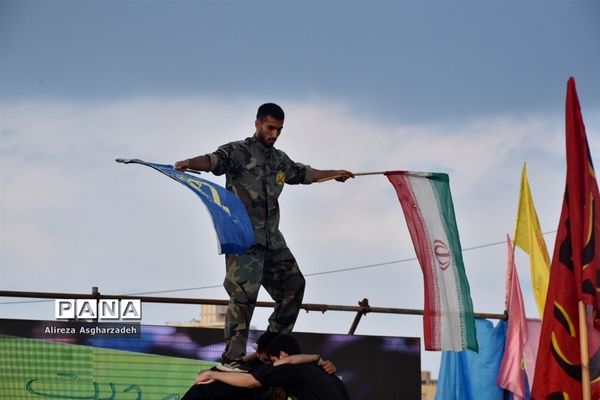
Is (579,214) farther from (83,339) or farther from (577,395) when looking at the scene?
Result: (83,339)

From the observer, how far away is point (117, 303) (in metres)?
11.5

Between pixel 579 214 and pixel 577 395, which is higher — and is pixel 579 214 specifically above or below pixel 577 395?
above

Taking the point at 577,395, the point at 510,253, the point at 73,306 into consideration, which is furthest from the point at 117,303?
the point at 510,253

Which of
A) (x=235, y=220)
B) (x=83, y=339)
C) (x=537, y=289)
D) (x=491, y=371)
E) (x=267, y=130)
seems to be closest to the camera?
(x=235, y=220)

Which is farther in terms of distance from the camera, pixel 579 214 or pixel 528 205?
pixel 528 205

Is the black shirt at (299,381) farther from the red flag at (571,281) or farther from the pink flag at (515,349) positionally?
the pink flag at (515,349)

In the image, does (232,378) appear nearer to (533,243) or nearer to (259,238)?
(259,238)

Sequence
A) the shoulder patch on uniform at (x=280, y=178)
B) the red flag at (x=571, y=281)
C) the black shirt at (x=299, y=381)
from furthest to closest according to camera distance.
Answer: the shoulder patch on uniform at (x=280, y=178), the red flag at (x=571, y=281), the black shirt at (x=299, y=381)

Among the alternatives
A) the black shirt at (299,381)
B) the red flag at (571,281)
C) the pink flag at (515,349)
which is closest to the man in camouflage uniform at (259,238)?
the black shirt at (299,381)

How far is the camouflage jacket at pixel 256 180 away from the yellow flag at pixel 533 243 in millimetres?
4981

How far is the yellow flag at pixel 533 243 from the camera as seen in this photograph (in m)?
14.6

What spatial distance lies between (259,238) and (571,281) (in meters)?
2.42

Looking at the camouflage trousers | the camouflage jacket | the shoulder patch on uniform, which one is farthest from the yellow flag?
the camouflage jacket

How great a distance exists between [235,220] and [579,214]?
268 cm
